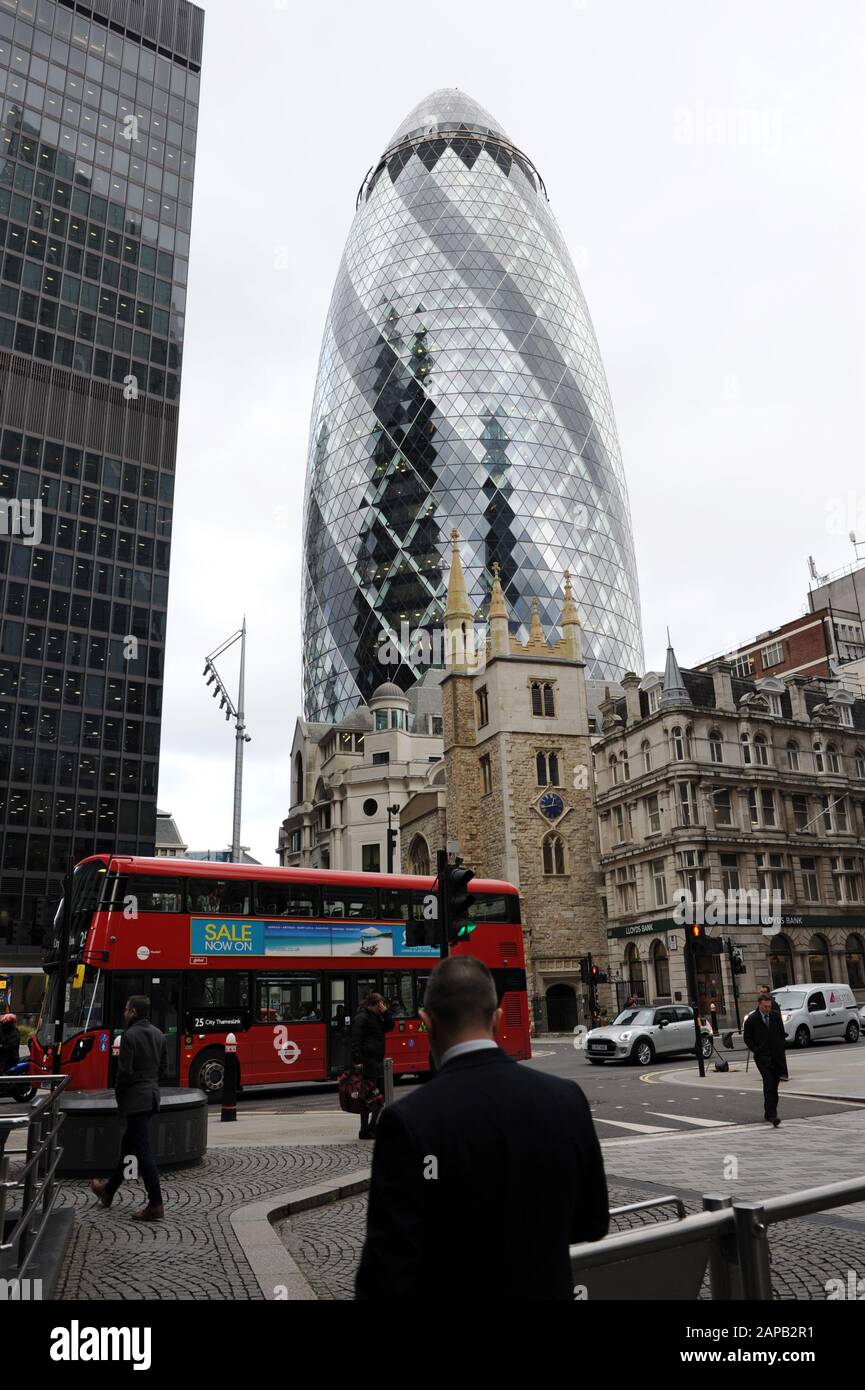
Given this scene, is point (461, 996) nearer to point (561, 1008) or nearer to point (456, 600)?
point (561, 1008)

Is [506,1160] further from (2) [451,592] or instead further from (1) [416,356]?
(1) [416,356]

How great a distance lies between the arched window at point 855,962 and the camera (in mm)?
49125

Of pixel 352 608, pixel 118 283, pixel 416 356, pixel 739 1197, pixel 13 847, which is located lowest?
pixel 739 1197

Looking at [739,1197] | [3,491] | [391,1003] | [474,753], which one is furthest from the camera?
[3,491]

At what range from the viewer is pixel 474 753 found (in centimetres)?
6369

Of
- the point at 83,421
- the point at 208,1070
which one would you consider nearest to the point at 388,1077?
the point at 208,1070

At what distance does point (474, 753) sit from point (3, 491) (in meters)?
36.4

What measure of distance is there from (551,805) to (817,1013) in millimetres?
28050

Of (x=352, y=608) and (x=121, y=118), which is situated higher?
(x=121, y=118)

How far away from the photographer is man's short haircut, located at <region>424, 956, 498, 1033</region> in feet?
10.2

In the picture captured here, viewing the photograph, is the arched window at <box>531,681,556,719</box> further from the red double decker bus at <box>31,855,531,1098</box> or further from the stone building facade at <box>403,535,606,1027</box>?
the red double decker bus at <box>31,855,531,1098</box>

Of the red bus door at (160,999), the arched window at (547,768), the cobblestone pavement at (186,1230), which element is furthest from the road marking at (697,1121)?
the arched window at (547,768)
